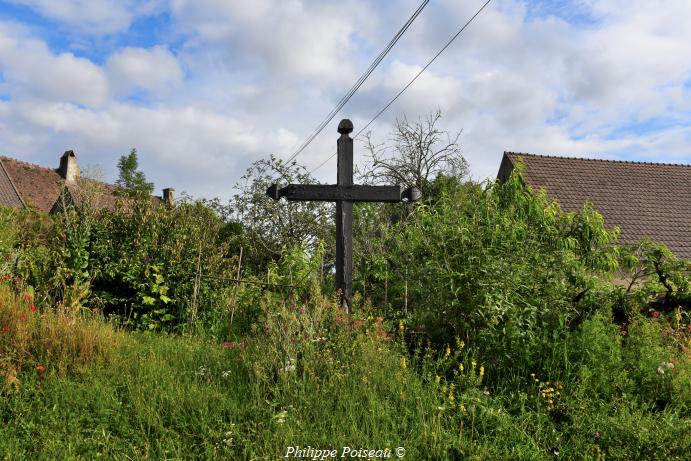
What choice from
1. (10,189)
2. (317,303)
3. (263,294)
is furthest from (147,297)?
(10,189)

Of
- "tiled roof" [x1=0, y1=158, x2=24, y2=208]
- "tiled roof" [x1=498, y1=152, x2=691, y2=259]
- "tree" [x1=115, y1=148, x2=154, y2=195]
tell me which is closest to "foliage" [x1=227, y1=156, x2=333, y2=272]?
"tiled roof" [x1=498, y1=152, x2=691, y2=259]

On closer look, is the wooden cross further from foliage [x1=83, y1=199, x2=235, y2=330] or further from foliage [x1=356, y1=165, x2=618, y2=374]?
foliage [x1=83, y1=199, x2=235, y2=330]

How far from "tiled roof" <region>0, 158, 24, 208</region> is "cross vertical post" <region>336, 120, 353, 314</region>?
77.7 feet

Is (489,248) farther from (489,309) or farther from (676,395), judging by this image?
(676,395)

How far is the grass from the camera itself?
443 centimetres

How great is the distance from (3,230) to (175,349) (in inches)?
201

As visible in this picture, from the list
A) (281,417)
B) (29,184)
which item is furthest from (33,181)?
(281,417)

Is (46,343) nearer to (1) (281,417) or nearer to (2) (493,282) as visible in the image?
(1) (281,417)

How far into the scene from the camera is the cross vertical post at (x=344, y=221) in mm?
6797

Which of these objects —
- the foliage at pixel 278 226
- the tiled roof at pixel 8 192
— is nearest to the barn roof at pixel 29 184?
the tiled roof at pixel 8 192

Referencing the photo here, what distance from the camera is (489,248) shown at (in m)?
5.94

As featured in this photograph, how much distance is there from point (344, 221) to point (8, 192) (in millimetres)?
25241

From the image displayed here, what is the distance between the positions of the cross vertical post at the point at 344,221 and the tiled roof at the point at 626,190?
10474 mm

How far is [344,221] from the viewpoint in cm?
700
